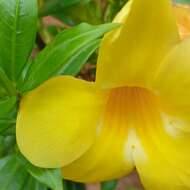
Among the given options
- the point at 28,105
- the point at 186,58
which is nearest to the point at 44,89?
the point at 28,105

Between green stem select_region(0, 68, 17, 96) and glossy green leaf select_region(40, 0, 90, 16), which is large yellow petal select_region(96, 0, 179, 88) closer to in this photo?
green stem select_region(0, 68, 17, 96)

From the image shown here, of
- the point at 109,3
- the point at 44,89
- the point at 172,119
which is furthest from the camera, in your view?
the point at 109,3

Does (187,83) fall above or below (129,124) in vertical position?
above

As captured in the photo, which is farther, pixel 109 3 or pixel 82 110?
pixel 109 3

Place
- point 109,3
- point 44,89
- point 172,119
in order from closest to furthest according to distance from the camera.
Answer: point 44,89 < point 172,119 < point 109,3

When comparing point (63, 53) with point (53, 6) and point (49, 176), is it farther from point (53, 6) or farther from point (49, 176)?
point (53, 6)

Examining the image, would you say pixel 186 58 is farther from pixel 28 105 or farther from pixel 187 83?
pixel 28 105
